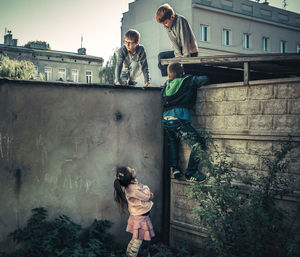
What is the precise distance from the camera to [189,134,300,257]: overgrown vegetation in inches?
156

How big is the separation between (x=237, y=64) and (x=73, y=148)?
278 centimetres

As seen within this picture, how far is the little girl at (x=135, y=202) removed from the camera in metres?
4.72

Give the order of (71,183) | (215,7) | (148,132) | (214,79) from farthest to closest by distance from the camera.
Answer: (215,7), (214,79), (148,132), (71,183)

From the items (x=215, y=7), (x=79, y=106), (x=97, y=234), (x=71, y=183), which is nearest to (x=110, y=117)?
(x=79, y=106)

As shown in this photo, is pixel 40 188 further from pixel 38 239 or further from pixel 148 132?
pixel 148 132

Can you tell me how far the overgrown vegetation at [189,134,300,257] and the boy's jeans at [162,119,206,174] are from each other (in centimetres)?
63

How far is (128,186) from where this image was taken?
4.78 metres

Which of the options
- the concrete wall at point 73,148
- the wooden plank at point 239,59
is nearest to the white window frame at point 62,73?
the concrete wall at point 73,148

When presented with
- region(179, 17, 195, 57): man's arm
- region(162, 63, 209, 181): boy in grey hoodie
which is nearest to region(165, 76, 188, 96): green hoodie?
region(162, 63, 209, 181): boy in grey hoodie

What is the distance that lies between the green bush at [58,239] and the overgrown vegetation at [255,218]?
5.35 feet

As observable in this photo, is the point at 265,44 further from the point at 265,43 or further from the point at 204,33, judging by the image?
the point at 204,33

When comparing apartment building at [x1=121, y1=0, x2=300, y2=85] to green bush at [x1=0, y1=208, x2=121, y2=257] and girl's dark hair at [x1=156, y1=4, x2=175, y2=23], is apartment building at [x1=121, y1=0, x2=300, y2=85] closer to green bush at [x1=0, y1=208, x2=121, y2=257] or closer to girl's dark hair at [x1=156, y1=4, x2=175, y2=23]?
girl's dark hair at [x1=156, y1=4, x2=175, y2=23]

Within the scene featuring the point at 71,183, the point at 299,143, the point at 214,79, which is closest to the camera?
the point at 299,143

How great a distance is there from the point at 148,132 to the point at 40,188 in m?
1.93
